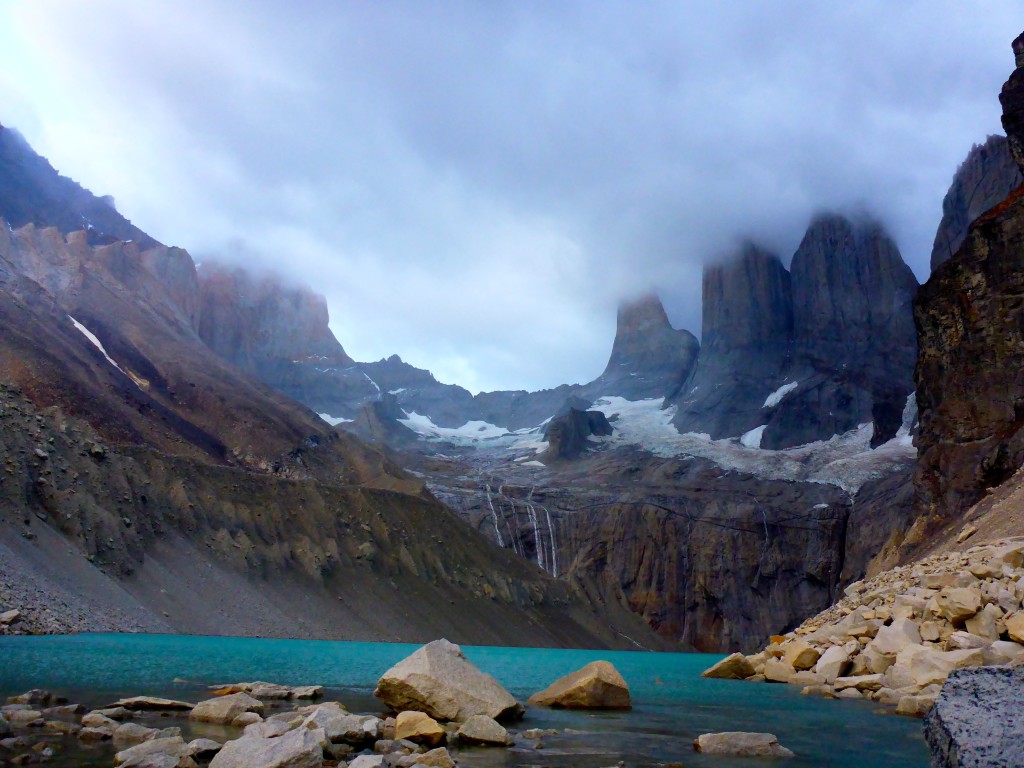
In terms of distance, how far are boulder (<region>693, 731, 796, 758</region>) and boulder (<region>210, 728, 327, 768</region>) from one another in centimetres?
→ 695

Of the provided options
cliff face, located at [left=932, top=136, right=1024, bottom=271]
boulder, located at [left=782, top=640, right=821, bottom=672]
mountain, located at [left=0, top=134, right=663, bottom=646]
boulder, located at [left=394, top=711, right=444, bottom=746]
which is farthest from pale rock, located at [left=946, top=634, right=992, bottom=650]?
cliff face, located at [left=932, top=136, right=1024, bottom=271]

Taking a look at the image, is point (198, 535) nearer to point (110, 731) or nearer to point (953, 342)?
point (110, 731)

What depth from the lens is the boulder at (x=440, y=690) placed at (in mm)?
14977

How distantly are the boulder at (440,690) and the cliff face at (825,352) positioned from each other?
151458 millimetres

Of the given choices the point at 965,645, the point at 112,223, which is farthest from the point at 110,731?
the point at 112,223

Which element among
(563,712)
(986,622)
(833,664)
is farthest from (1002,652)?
(563,712)

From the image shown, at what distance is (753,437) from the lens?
17275cm

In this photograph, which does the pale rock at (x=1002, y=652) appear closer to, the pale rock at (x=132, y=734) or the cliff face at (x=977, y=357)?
the pale rock at (x=132, y=734)

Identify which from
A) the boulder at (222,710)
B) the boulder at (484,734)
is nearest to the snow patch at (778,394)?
the boulder at (484,734)

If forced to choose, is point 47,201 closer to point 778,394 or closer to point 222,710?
point 778,394

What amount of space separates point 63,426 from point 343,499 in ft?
88.6

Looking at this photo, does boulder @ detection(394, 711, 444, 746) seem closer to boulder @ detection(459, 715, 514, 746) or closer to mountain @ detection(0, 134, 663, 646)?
boulder @ detection(459, 715, 514, 746)

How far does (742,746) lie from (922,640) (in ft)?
37.6

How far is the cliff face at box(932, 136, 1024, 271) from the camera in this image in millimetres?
127312
